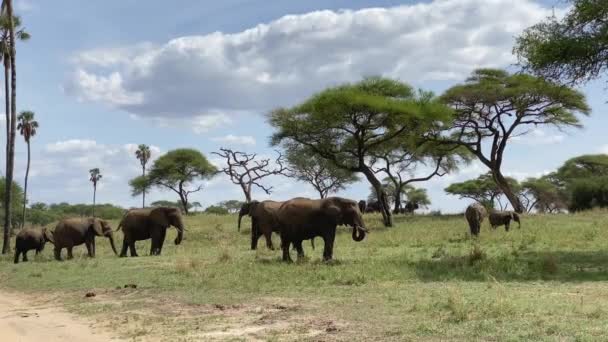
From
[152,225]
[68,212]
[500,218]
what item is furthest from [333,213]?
[68,212]

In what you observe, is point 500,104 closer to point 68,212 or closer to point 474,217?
point 474,217

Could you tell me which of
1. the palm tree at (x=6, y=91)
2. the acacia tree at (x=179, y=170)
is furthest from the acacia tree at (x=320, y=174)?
the palm tree at (x=6, y=91)

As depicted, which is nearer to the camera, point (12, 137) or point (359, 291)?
point (359, 291)

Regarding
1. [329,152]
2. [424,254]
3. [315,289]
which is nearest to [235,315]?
[315,289]

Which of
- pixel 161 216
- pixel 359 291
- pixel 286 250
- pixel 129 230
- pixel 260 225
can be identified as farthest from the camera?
pixel 129 230

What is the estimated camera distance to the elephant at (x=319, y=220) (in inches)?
718

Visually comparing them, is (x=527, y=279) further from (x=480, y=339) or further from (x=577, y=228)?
(x=577, y=228)

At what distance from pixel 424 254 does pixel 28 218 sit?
214 ft

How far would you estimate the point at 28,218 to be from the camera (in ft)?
249

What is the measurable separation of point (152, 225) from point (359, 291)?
13094mm

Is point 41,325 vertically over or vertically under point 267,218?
under

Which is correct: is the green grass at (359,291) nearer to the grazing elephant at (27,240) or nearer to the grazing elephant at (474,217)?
the grazing elephant at (474,217)

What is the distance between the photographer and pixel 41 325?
454 inches

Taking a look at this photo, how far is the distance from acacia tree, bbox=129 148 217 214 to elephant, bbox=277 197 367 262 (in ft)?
151
